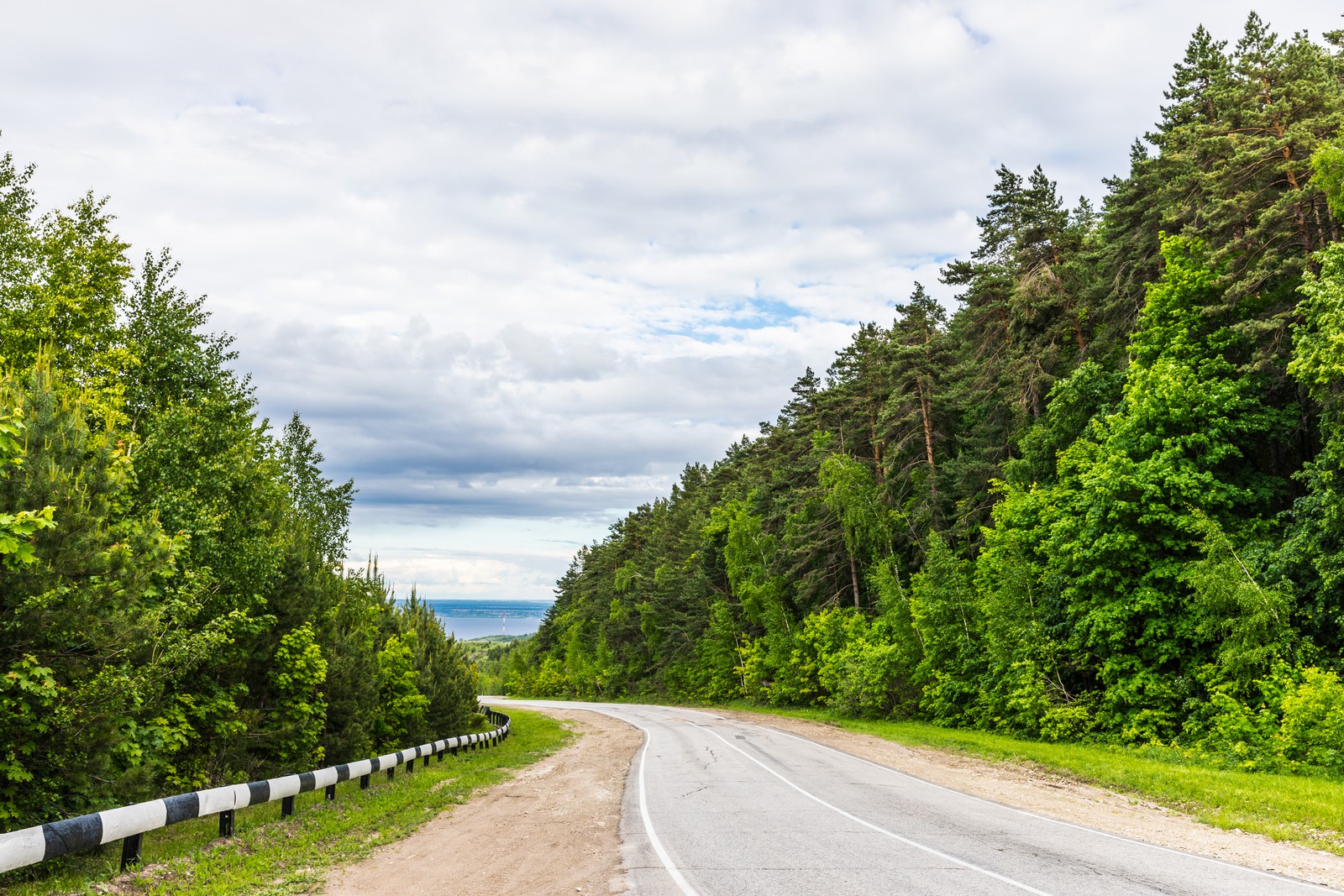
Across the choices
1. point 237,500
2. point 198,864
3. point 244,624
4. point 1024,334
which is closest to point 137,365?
point 237,500

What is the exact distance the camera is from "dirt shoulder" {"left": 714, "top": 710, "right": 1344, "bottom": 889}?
9.01 meters

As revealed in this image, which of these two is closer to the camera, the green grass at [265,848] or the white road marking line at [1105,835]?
the green grass at [265,848]

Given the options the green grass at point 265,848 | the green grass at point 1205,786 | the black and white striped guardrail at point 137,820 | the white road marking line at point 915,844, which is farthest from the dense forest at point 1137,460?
the black and white striped guardrail at point 137,820

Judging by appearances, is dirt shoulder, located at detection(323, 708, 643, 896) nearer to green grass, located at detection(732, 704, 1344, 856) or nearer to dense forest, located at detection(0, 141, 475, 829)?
dense forest, located at detection(0, 141, 475, 829)

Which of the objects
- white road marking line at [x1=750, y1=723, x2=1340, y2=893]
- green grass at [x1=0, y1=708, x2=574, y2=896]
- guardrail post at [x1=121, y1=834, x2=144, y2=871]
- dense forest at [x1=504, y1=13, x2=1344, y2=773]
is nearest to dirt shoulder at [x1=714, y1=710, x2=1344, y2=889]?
white road marking line at [x1=750, y1=723, x2=1340, y2=893]

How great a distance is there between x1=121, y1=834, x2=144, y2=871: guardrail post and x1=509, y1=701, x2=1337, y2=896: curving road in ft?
16.5

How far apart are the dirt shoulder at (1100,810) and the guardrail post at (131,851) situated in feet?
38.9

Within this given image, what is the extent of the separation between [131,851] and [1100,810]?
1350cm

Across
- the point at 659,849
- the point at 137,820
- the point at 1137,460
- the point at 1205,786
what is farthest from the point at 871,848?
the point at 1137,460

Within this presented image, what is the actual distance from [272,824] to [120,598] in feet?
12.3

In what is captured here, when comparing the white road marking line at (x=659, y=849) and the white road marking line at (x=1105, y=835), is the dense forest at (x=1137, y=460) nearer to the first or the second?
the white road marking line at (x=1105, y=835)

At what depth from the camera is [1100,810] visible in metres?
12.6

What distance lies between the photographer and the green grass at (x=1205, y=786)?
10.9 m

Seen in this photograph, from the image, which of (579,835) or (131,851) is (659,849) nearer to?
(579,835)
